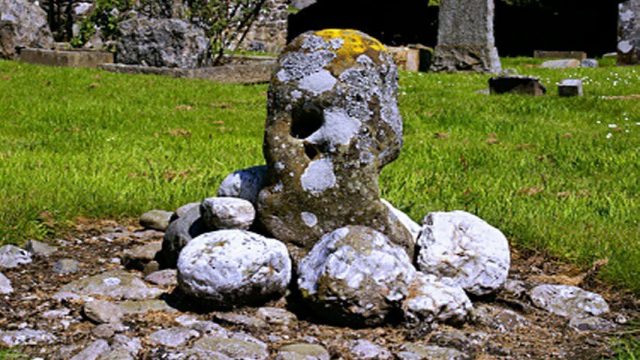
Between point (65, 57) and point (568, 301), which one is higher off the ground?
point (65, 57)

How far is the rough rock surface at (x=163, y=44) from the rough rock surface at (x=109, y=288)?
10042 millimetres

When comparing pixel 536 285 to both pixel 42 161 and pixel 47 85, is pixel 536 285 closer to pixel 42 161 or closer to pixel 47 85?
pixel 42 161

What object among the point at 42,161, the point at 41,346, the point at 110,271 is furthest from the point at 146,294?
the point at 42,161

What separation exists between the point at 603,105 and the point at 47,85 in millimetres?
6981

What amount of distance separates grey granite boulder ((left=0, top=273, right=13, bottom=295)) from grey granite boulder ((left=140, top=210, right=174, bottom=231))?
3.73 ft

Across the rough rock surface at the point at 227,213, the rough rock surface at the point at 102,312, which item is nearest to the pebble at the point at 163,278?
the rough rock surface at the point at 227,213

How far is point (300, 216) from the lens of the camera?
4.01 m

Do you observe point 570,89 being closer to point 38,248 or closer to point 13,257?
point 38,248

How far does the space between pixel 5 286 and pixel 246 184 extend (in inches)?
47.1

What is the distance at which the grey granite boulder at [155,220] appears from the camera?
493 centimetres

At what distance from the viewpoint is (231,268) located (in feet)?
11.8

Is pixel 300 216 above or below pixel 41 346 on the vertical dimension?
above

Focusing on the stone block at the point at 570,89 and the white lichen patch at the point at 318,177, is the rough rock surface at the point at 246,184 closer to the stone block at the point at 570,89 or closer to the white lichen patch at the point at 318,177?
the white lichen patch at the point at 318,177

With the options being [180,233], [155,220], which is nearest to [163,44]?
[155,220]
